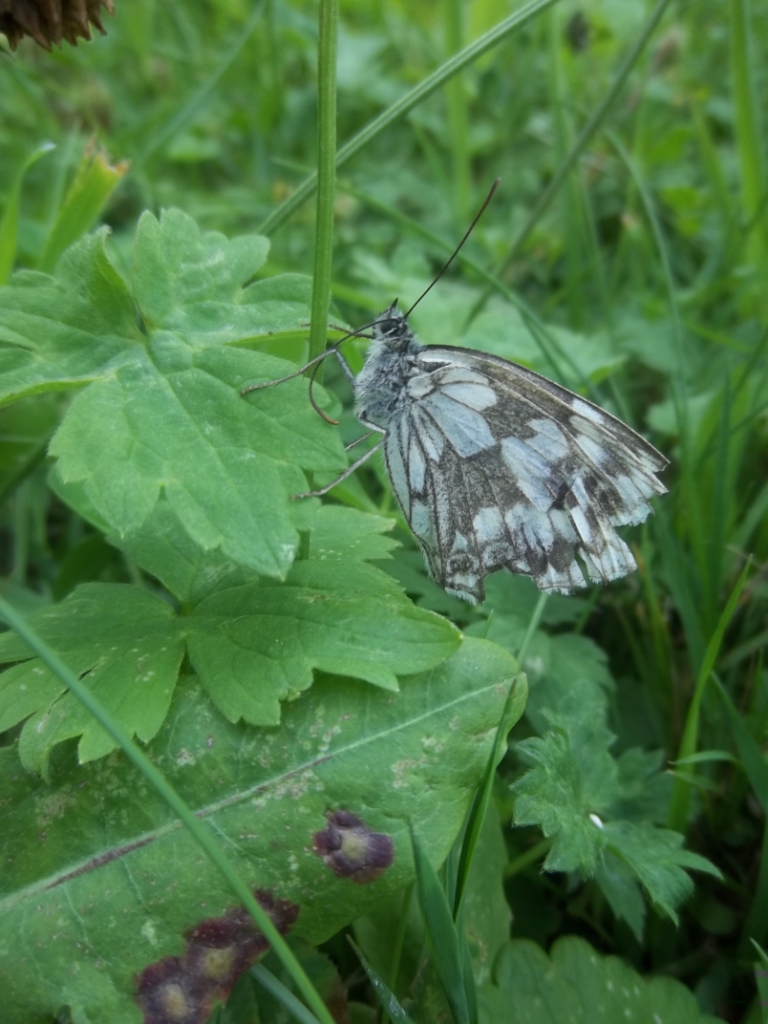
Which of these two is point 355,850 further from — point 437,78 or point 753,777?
point 437,78

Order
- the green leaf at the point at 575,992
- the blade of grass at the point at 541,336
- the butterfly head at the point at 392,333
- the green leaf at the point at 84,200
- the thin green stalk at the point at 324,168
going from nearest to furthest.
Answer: the thin green stalk at the point at 324,168 → the green leaf at the point at 575,992 → the butterfly head at the point at 392,333 → the green leaf at the point at 84,200 → the blade of grass at the point at 541,336

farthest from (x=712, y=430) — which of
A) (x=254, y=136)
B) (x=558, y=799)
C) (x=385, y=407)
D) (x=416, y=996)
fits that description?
(x=254, y=136)

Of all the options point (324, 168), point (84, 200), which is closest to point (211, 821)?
point (324, 168)

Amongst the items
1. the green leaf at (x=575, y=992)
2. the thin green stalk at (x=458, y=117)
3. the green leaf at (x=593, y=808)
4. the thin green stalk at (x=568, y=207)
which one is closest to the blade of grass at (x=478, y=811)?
the green leaf at (x=593, y=808)

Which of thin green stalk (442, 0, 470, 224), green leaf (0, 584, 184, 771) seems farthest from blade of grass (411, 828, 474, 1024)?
thin green stalk (442, 0, 470, 224)

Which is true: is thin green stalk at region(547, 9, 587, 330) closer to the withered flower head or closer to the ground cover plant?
the ground cover plant

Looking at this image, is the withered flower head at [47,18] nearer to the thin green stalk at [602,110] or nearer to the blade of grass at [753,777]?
the thin green stalk at [602,110]
